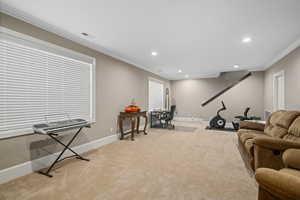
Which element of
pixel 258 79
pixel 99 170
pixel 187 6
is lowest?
pixel 99 170

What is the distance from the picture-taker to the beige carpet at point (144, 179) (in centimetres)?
170

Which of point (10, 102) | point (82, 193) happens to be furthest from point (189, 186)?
point (10, 102)

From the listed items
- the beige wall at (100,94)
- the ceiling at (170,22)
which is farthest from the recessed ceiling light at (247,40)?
the beige wall at (100,94)

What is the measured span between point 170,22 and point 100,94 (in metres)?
2.40

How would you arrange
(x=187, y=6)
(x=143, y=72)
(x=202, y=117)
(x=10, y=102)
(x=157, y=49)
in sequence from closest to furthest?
(x=187, y=6)
(x=10, y=102)
(x=157, y=49)
(x=143, y=72)
(x=202, y=117)

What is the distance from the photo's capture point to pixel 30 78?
2277mm

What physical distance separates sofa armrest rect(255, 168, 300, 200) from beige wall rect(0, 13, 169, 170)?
3.14 metres

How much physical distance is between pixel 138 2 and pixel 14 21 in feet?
6.45

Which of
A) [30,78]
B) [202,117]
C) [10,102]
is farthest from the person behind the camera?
[202,117]

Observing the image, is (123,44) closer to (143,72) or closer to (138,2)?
(138,2)

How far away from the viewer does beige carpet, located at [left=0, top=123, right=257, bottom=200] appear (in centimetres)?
170

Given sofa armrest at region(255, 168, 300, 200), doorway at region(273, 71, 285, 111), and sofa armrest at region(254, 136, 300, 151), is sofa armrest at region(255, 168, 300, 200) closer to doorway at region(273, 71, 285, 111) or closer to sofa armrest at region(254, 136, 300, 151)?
sofa armrest at region(254, 136, 300, 151)

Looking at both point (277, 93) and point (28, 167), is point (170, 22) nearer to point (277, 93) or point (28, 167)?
point (28, 167)

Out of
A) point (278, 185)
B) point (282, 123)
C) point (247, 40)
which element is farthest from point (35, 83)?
point (282, 123)
